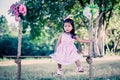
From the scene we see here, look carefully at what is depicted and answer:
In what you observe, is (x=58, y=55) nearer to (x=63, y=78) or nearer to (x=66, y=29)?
(x=66, y=29)

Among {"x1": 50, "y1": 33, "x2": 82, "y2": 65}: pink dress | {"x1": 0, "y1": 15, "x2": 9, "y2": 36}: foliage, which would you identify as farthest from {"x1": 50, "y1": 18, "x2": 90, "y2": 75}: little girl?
{"x1": 0, "y1": 15, "x2": 9, "y2": 36}: foliage

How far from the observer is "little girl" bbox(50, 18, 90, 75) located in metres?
6.14

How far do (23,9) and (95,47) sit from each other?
12.2m

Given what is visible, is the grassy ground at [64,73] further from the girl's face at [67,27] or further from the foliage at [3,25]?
the foliage at [3,25]

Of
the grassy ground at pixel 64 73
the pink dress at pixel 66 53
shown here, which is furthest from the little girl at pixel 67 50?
the grassy ground at pixel 64 73

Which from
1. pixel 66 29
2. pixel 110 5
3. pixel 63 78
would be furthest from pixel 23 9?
pixel 110 5

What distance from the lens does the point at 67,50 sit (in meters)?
6.18

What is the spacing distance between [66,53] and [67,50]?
6 centimetres

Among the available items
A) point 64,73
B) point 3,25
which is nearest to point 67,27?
point 64,73

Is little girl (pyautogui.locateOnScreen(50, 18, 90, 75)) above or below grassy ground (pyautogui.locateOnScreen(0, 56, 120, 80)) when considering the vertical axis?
above

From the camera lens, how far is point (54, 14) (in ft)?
53.7

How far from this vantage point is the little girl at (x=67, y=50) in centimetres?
614

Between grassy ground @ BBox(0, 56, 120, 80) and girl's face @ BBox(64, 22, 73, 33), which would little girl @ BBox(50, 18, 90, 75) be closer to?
girl's face @ BBox(64, 22, 73, 33)

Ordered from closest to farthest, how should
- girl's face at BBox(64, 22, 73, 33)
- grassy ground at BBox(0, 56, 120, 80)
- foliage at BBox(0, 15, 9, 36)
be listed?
1. girl's face at BBox(64, 22, 73, 33)
2. grassy ground at BBox(0, 56, 120, 80)
3. foliage at BBox(0, 15, 9, 36)
